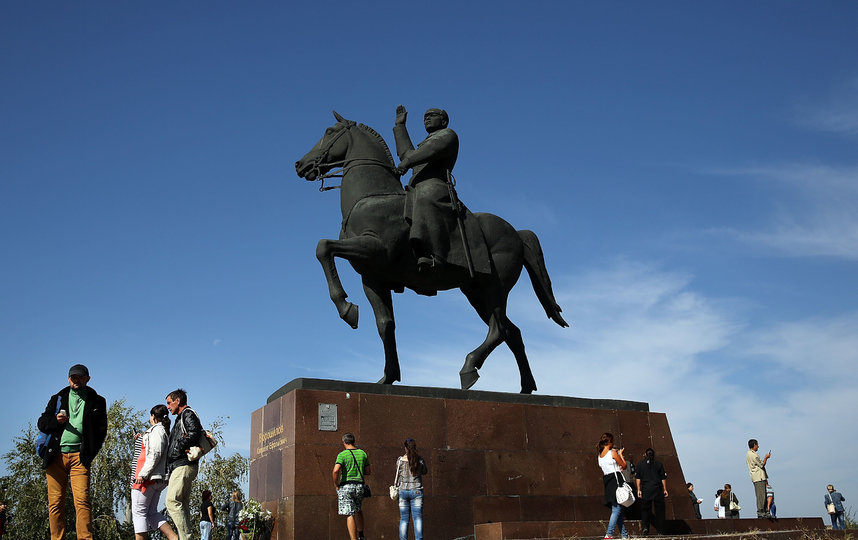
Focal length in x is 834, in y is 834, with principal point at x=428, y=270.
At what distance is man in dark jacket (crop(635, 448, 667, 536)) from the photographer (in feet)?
40.4

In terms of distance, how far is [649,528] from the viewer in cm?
1275

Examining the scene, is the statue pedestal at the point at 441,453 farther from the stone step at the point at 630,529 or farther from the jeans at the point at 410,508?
the jeans at the point at 410,508

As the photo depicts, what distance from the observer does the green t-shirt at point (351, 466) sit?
10.0 meters

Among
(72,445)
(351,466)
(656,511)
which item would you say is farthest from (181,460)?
(656,511)

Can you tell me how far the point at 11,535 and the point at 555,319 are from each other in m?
28.8

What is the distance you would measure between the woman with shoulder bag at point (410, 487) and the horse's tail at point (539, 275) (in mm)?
5094

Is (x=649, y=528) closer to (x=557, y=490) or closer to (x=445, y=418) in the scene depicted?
(x=557, y=490)

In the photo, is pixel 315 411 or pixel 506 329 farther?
pixel 506 329

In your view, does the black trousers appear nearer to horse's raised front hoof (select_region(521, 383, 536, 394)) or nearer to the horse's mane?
horse's raised front hoof (select_region(521, 383, 536, 394))

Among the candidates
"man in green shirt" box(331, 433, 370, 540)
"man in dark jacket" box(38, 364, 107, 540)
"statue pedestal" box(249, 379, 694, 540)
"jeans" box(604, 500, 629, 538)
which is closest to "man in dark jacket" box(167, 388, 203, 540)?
"man in dark jacket" box(38, 364, 107, 540)

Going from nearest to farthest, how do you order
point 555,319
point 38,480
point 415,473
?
point 415,473 < point 555,319 < point 38,480

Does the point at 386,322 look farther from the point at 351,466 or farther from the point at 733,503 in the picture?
the point at 733,503

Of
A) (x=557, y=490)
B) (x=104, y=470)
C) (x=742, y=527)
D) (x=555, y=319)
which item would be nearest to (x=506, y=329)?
(x=555, y=319)

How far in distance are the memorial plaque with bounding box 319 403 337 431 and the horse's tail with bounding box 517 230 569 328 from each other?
474cm
